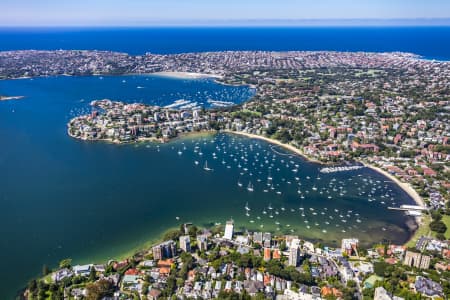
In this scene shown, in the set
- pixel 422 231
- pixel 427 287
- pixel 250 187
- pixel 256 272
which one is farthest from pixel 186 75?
pixel 427 287

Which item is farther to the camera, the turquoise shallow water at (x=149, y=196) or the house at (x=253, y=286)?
the turquoise shallow water at (x=149, y=196)

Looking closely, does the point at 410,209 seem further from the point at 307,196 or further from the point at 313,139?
the point at 313,139

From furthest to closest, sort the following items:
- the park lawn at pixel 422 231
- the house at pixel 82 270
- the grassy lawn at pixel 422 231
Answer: the grassy lawn at pixel 422 231
the park lawn at pixel 422 231
the house at pixel 82 270

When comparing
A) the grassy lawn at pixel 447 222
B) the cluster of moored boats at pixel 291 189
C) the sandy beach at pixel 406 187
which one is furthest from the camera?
the sandy beach at pixel 406 187

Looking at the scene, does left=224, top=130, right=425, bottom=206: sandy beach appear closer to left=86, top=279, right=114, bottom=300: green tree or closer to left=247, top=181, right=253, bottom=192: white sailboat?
left=247, top=181, right=253, bottom=192: white sailboat

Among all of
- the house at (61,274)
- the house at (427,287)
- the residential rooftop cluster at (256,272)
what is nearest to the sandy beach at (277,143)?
the residential rooftop cluster at (256,272)

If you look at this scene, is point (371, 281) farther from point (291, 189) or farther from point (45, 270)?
point (45, 270)

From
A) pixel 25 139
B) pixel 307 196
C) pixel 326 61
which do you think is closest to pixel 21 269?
pixel 307 196

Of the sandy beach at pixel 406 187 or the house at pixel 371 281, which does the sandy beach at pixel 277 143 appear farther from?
the house at pixel 371 281

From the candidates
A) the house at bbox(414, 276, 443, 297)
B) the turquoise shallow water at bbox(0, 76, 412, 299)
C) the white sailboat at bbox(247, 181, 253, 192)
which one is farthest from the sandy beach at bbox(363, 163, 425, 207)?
the white sailboat at bbox(247, 181, 253, 192)
